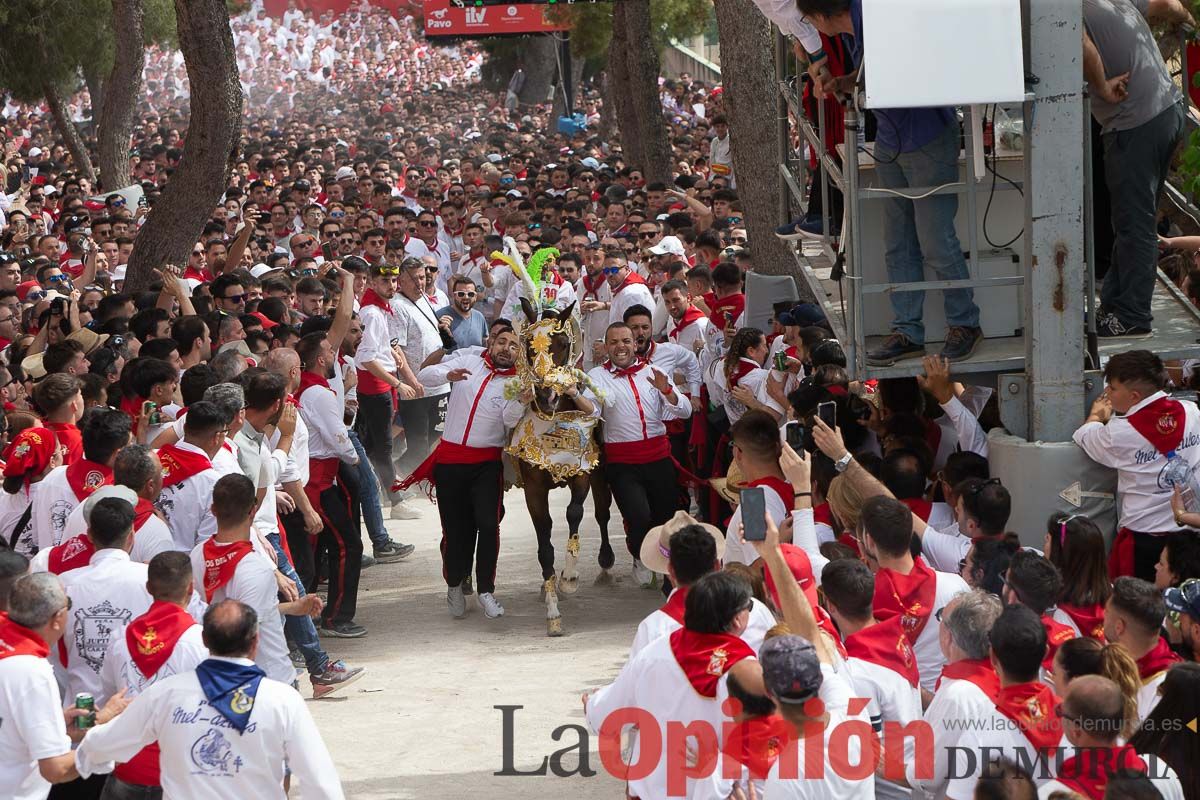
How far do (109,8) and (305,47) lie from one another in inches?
1165

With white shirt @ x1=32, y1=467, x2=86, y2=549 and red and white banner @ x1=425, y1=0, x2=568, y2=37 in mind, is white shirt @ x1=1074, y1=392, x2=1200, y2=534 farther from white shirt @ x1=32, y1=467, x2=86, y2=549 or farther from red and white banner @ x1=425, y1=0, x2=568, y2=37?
red and white banner @ x1=425, y1=0, x2=568, y2=37

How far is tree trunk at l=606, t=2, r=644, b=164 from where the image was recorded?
906 inches

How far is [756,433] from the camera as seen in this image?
726 cm

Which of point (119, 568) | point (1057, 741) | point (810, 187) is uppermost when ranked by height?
point (810, 187)

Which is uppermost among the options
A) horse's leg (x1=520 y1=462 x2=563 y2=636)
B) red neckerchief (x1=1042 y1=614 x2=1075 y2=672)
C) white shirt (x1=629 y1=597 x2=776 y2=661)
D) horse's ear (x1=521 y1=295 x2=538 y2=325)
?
horse's ear (x1=521 y1=295 x2=538 y2=325)

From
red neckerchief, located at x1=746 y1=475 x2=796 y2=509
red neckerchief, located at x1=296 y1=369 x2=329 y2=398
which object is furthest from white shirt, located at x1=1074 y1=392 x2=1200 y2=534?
red neckerchief, located at x1=296 y1=369 x2=329 y2=398

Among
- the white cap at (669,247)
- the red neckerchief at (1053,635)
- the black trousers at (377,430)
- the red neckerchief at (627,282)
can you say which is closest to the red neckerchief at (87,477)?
the red neckerchief at (1053,635)

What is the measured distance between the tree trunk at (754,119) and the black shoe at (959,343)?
5.49 metres

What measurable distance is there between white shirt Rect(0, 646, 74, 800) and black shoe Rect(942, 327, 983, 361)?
4170mm

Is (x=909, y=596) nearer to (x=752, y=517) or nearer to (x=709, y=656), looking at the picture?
(x=752, y=517)

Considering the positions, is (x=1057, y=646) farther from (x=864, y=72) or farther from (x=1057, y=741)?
(x=864, y=72)

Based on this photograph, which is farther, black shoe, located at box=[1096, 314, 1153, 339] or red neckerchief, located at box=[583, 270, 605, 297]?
red neckerchief, located at box=[583, 270, 605, 297]

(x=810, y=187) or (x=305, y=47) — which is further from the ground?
(x=305, y=47)

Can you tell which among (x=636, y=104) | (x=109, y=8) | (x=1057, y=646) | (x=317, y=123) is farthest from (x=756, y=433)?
(x=317, y=123)
